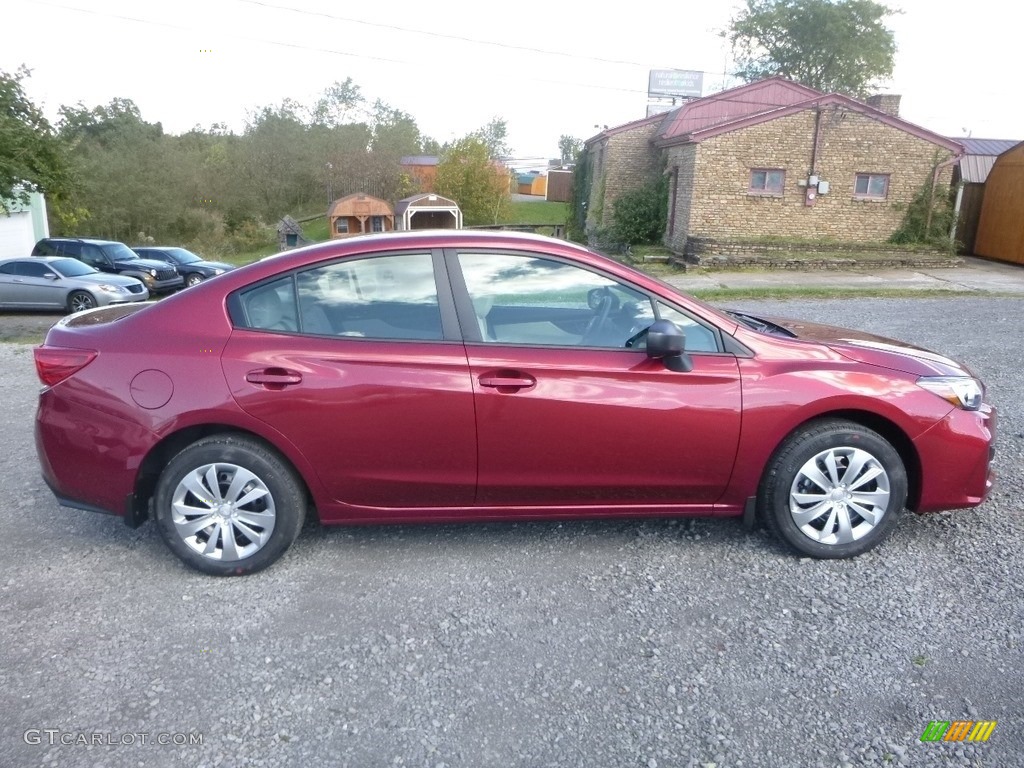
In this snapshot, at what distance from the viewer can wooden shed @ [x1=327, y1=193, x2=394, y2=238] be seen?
134 ft

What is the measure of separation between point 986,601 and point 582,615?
1.82 m

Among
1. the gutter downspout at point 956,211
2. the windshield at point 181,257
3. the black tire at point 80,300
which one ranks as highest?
the gutter downspout at point 956,211

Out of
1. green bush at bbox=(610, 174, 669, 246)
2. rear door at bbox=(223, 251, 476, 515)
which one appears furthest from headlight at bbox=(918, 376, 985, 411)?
green bush at bbox=(610, 174, 669, 246)

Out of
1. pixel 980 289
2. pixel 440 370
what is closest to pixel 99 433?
pixel 440 370

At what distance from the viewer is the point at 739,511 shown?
397 centimetres

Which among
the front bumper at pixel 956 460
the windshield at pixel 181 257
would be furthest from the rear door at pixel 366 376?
the windshield at pixel 181 257

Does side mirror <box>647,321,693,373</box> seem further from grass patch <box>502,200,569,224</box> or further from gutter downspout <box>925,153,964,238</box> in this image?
grass patch <box>502,200,569,224</box>

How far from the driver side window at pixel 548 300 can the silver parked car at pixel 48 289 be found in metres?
17.7

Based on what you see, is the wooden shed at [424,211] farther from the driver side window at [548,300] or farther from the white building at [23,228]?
the driver side window at [548,300]

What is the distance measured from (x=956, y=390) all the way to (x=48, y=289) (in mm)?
20197

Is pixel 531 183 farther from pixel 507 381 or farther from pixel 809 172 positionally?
pixel 507 381

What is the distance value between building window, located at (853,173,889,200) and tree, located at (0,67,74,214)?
21.9 m

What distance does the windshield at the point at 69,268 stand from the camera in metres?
19.5

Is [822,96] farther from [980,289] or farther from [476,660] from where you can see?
[476,660]
